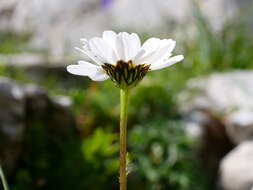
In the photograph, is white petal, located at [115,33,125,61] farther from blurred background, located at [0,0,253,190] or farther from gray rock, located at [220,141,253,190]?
gray rock, located at [220,141,253,190]

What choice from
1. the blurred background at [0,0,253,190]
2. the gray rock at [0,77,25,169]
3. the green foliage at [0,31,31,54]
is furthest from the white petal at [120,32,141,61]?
the green foliage at [0,31,31,54]

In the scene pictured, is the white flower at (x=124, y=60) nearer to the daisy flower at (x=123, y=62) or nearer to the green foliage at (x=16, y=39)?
the daisy flower at (x=123, y=62)

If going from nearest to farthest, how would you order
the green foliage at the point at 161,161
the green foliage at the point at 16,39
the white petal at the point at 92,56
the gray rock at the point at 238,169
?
the white petal at the point at 92,56, the green foliage at the point at 161,161, the gray rock at the point at 238,169, the green foliage at the point at 16,39

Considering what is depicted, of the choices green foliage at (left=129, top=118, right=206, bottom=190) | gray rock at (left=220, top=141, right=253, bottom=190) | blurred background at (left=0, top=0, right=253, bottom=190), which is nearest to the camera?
blurred background at (left=0, top=0, right=253, bottom=190)

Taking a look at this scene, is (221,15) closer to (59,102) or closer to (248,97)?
(248,97)

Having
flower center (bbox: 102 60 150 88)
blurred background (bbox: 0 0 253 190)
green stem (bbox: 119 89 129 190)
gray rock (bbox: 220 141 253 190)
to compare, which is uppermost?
flower center (bbox: 102 60 150 88)

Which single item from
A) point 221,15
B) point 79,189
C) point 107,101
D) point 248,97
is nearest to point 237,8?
point 221,15

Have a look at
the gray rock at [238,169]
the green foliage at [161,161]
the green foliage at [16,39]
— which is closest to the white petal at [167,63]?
the green foliage at [161,161]
